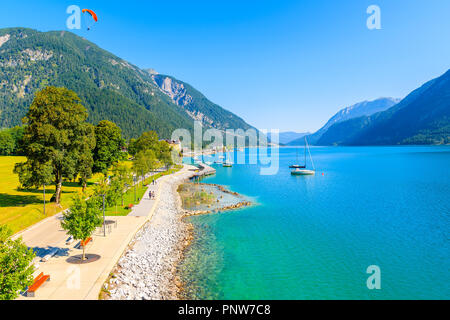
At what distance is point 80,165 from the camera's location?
42.1 meters

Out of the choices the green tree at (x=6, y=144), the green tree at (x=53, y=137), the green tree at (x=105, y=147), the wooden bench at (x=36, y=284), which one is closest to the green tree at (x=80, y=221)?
the wooden bench at (x=36, y=284)

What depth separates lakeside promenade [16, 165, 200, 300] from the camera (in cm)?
1653

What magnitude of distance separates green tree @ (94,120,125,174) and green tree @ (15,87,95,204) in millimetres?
17400

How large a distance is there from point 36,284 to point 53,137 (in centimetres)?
2775

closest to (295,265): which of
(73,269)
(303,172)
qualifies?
(73,269)

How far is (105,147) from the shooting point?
59781 millimetres

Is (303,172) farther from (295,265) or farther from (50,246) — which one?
(50,246)

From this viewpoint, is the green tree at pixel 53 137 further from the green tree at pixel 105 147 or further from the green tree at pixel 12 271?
the green tree at pixel 12 271

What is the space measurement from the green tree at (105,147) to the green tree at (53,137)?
1740 centimetres

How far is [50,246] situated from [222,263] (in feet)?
53.9
